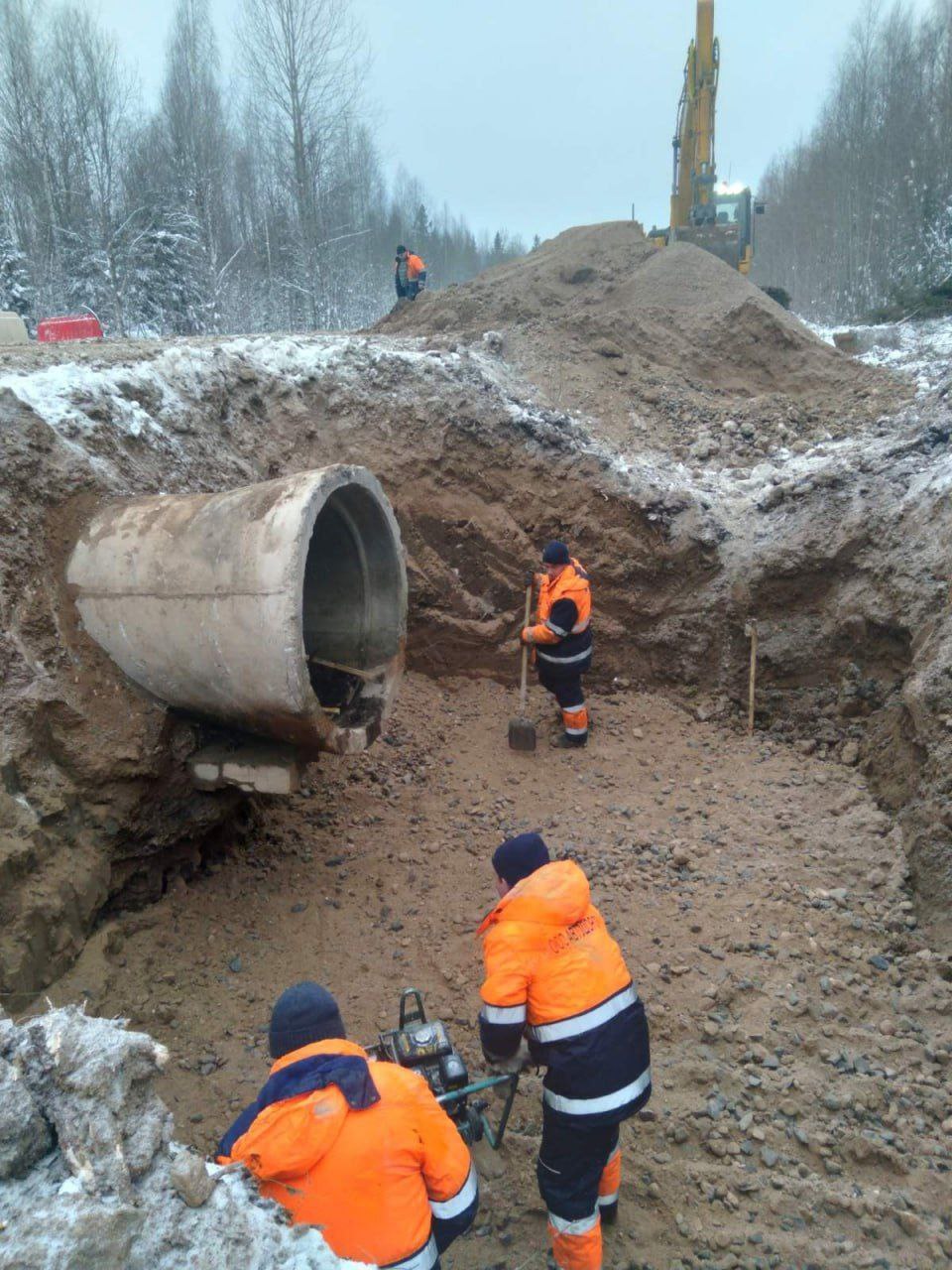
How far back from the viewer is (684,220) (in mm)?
15719

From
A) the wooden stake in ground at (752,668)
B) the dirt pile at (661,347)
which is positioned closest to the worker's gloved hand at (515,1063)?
the wooden stake in ground at (752,668)

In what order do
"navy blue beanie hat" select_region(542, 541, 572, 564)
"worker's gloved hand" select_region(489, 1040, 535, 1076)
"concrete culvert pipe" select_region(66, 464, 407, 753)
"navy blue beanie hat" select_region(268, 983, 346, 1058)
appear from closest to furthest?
"navy blue beanie hat" select_region(268, 983, 346, 1058) < "worker's gloved hand" select_region(489, 1040, 535, 1076) < "concrete culvert pipe" select_region(66, 464, 407, 753) < "navy blue beanie hat" select_region(542, 541, 572, 564)

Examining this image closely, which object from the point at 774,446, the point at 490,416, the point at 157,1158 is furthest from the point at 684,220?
the point at 157,1158

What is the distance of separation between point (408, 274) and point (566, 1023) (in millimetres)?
13588

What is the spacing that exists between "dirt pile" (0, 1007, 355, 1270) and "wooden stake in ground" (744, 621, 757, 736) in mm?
5426

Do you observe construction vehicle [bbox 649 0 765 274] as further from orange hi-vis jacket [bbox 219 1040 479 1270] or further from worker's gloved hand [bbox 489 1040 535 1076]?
orange hi-vis jacket [bbox 219 1040 479 1270]

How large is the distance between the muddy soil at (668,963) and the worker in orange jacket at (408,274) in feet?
33.0

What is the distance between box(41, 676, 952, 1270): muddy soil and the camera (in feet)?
10.2

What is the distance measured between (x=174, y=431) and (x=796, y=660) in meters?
4.86

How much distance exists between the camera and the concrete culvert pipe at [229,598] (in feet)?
12.1

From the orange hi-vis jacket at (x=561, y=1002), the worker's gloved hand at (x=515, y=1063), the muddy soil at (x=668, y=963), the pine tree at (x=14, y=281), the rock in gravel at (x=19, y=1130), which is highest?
the pine tree at (x=14, y=281)

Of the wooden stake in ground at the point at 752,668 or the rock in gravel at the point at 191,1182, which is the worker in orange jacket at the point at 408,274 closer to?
the wooden stake in ground at the point at 752,668

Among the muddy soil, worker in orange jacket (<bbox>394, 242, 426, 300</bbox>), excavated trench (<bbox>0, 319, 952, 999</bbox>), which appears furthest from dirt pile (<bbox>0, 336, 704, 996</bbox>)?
worker in orange jacket (<bbox>394, 242, 426, 300</bbox>)

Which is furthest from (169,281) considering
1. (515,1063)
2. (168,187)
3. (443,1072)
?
(515,1063)
